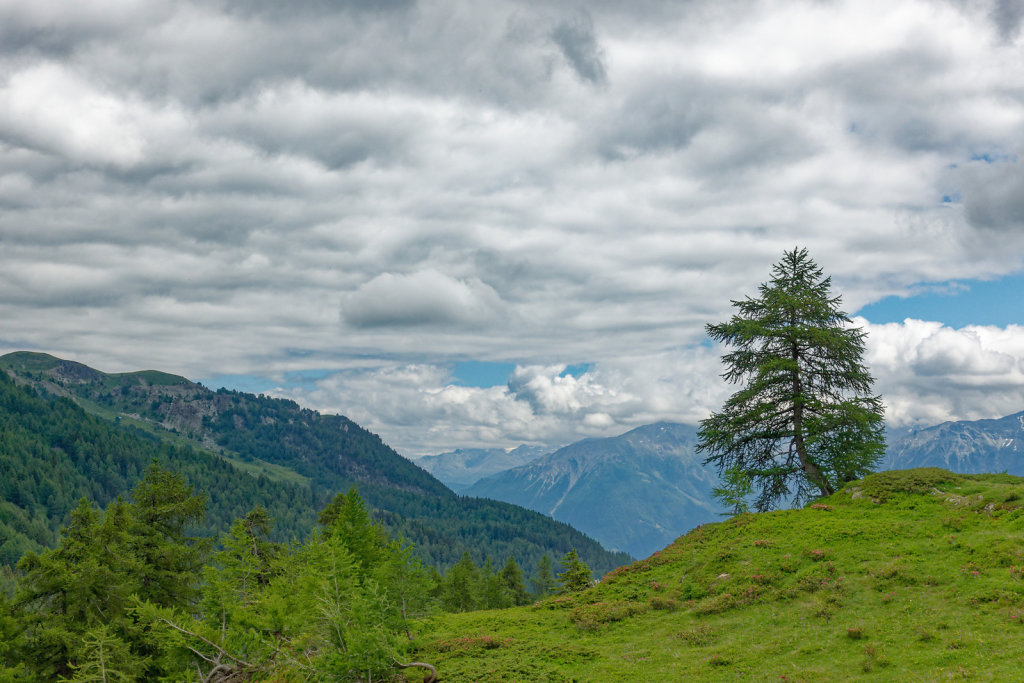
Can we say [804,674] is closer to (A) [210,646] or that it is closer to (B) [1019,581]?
(B) [1019,581]

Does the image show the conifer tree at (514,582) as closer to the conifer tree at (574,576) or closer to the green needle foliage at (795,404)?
the conifer tree at (574,576)

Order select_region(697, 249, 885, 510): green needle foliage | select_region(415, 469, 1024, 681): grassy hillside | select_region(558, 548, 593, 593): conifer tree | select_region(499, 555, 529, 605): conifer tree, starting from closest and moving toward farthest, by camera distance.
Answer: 1. select_region(415, 469, 1024, 681): grassy hillside
2. select_region(697, 249, 885, 510): green needle foliage
3. select_region(558, 548, 593, 593): conifer tree
4. select_region(499, 555, 529, 605): conifer tree

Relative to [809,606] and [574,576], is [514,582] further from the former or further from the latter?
[809,606]

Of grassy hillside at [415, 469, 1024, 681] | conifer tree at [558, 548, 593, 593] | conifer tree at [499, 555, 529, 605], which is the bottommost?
conifer tree at [499, 555, 529, 605]

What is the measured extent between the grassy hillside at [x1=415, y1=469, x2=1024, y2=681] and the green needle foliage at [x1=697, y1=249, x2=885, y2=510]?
5.74 metres

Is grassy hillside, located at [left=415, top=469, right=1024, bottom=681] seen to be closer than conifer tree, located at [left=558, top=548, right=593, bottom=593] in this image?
Yes

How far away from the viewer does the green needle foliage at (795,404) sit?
39656 millimetres

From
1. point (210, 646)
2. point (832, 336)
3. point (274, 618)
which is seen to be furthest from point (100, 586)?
point (832, 336)

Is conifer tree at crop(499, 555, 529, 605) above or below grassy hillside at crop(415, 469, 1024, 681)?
below

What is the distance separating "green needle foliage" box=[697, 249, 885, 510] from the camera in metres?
39.7

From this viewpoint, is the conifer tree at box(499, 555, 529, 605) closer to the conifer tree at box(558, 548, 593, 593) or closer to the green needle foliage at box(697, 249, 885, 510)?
the conifer tree at box(558, 548, 593, 593)

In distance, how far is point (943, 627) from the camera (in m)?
19.4

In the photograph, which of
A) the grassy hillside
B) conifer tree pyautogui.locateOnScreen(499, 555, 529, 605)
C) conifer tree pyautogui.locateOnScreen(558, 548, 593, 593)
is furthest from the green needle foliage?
conifer tree pyautogui.locateOnScreen(499, 555, 529, 605)

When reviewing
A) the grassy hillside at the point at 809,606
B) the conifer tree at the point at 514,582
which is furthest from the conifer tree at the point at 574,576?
the grassy hillside at the point at 809,606
